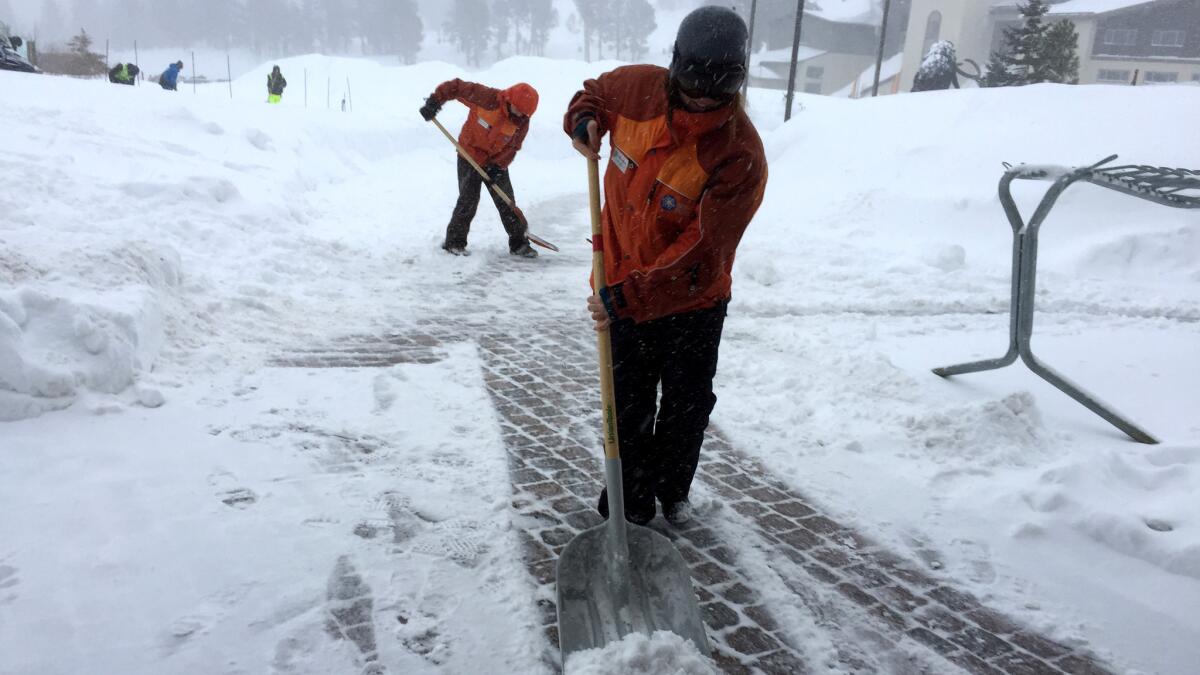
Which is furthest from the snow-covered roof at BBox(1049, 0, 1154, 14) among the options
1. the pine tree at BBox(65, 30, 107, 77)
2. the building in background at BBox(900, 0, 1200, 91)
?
the pine tree at BBox(65, 30, 107, 77)

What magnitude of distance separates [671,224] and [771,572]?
135 cm

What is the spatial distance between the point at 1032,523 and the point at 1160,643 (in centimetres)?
68

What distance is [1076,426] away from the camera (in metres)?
4.26

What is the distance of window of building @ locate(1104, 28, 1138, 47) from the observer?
37.7m

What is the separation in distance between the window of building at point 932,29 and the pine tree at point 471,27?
45075 millimetres

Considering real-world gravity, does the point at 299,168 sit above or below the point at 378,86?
below

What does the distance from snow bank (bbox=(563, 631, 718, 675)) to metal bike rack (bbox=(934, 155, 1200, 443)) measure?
313 cm

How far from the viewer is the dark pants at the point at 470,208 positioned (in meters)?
8.06

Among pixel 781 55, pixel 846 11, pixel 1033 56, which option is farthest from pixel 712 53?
pixel 846 11

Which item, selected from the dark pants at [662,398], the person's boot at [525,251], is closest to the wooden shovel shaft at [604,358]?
the dark pants at [662,398]

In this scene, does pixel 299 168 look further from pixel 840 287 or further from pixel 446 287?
pixel 840 287

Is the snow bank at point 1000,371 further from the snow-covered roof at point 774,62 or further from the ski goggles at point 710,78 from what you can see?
the snow-covered roof at point 774,62

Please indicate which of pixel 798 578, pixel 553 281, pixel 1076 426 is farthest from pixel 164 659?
pixel 553 281

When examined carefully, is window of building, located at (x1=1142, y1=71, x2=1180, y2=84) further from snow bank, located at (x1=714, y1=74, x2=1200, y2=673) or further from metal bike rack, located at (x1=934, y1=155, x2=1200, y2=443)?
metal bike rack, located at (x1=934, y1=155, x2=1200, y2=443)
